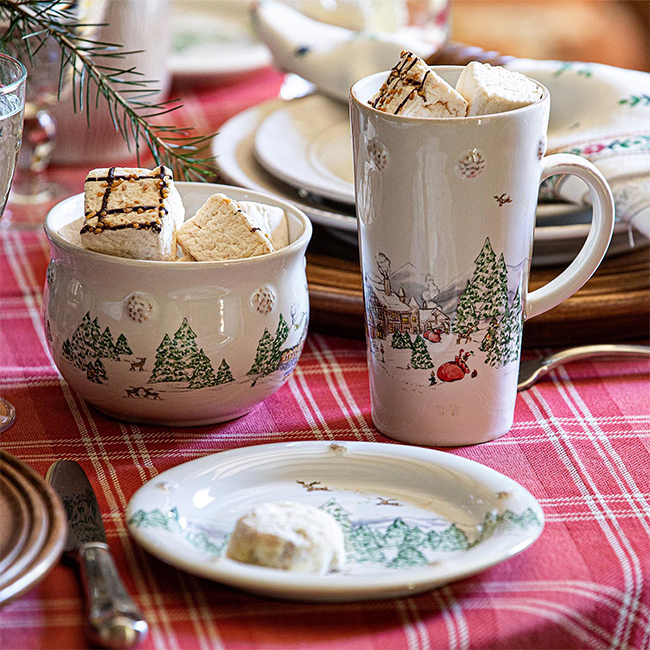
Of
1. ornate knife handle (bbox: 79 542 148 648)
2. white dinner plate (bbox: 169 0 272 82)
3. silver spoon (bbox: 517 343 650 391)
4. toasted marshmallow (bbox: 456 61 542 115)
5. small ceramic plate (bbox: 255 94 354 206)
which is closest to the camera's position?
ornate knife handle (bbox: 79 542 148 648)

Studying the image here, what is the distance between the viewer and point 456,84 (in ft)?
2.10

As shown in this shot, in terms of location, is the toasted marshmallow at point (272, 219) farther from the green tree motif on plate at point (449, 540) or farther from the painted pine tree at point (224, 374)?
the green tree motif on plate at point (449, 540)

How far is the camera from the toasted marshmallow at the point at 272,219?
632 mm

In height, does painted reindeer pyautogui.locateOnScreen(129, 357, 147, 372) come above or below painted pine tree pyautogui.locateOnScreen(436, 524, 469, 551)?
above

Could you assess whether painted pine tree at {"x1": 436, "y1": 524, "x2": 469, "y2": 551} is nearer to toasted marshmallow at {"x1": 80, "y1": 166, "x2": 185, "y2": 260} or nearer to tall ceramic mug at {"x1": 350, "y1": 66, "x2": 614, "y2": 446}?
tall ceramic mug at {"x1": 350, "y1": 66, "x2": 614, "y2": 446}

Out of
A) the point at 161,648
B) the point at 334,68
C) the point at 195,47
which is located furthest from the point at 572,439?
the point at 195,47

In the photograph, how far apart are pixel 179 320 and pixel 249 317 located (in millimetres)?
46

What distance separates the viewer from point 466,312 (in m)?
0.60

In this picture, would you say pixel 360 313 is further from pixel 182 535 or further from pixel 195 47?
pixel 195 47

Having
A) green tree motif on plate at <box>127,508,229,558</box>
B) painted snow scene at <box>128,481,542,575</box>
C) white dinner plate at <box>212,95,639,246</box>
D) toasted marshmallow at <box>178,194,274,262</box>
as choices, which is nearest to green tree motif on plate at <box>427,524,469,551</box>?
painted snow scene at <box>128,481,542,575</box>

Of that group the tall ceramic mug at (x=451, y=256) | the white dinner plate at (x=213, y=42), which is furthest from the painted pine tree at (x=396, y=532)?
the white dinner plate at (x=213, y=42)

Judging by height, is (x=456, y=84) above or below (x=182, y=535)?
above

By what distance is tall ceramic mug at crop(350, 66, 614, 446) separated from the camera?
1.85 feet

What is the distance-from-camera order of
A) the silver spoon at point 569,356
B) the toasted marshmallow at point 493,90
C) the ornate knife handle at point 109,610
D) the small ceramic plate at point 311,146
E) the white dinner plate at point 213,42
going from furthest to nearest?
the white dinner plate at point 213,42 < the small ceramic plate at point 311,146 < the silver spoon at point 569,356 < the toasted marshmallow at point 493,90 < the ornate knife handle at point 109,610
